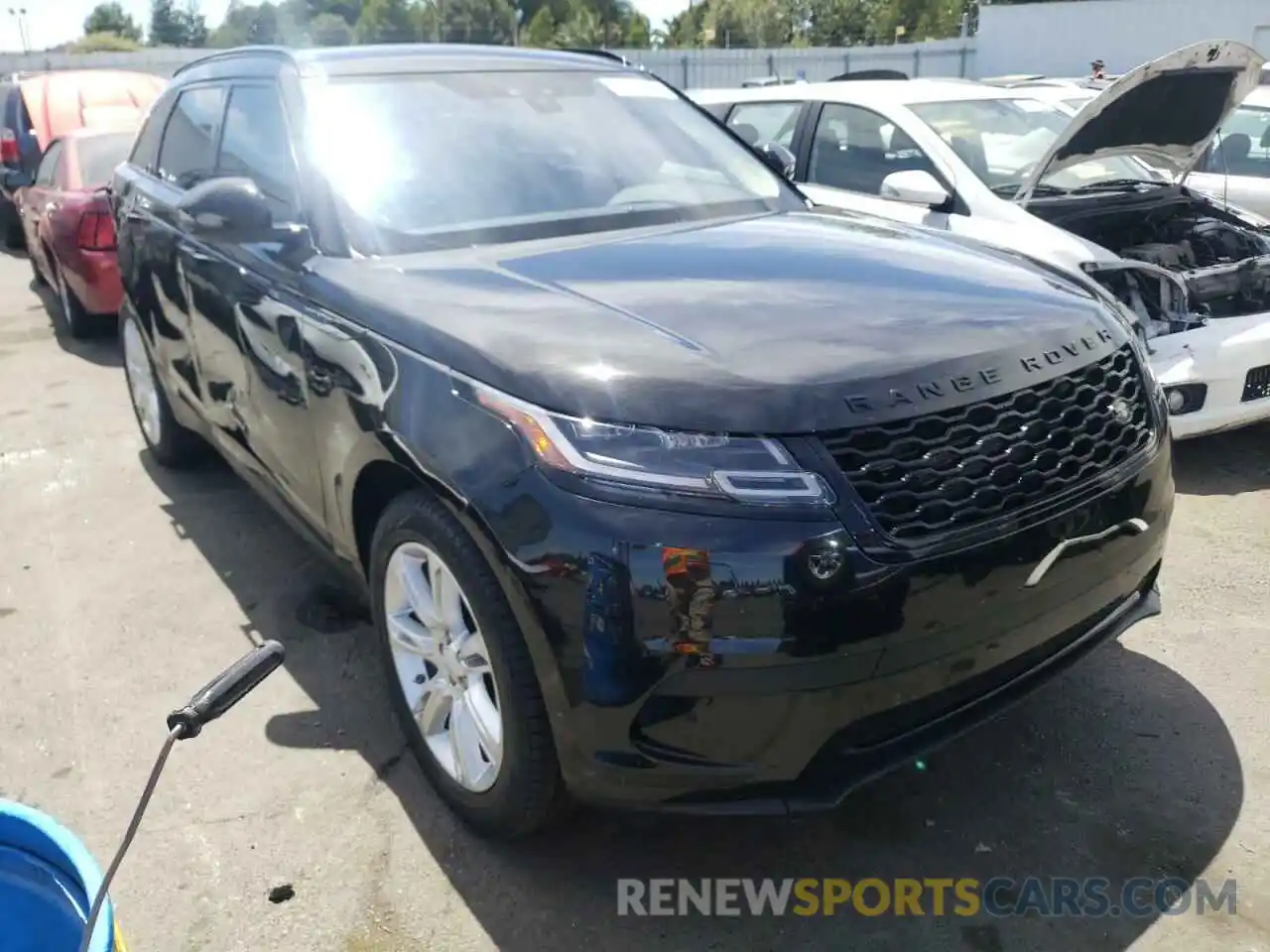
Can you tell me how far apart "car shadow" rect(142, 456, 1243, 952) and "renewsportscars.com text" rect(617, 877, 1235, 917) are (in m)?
0.02

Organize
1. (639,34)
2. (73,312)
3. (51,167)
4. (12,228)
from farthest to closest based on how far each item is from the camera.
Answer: (639,34) < (12,228) < (51,167) < (73,312)

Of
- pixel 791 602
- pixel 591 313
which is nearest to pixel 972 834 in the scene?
pixel 791 602

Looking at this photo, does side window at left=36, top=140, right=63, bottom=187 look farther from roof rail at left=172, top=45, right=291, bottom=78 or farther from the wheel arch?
the wheel arch

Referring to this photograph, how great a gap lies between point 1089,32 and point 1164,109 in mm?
28787

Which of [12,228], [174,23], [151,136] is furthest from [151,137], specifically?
[174,23]

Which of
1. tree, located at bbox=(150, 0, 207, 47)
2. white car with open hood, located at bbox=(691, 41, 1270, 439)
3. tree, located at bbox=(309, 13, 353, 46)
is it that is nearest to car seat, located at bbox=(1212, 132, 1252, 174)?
white car with open hood, located at bbox=(691, 41, 1270, 439)

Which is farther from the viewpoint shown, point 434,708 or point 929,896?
point 434,708

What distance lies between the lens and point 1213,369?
459cm

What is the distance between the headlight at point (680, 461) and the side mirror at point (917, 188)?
3.73 metres

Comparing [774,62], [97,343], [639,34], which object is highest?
[639,34]

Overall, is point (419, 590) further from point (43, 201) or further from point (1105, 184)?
point (43, 201)

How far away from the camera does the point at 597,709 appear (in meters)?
2.11

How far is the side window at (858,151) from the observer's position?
576 cm

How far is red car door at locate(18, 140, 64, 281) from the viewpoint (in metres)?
7.81
